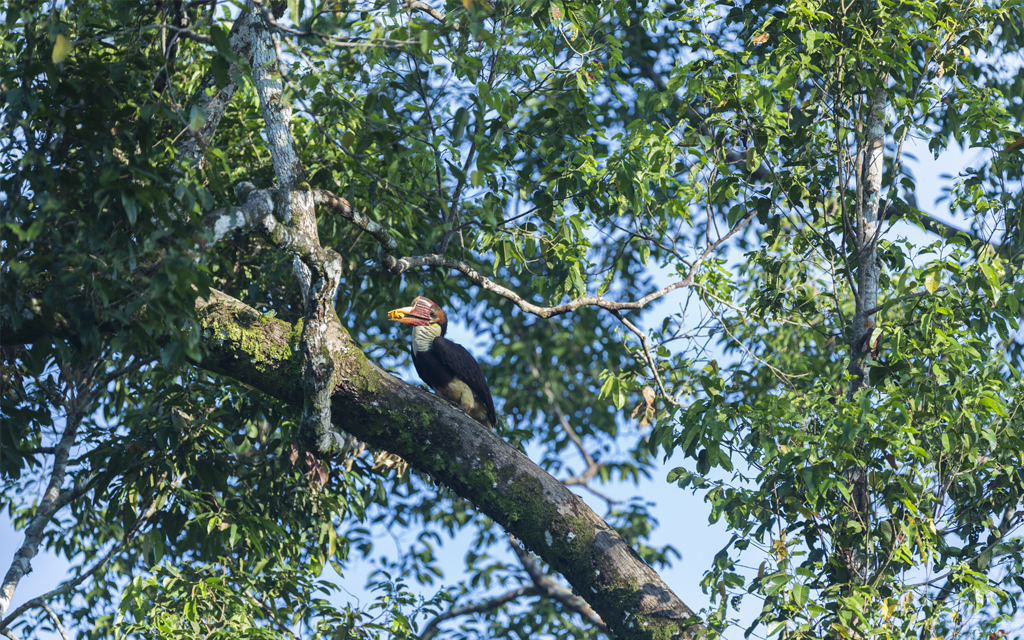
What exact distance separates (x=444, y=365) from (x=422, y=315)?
371 millimetres

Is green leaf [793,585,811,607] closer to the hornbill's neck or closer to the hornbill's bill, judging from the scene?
the hornbill's bill

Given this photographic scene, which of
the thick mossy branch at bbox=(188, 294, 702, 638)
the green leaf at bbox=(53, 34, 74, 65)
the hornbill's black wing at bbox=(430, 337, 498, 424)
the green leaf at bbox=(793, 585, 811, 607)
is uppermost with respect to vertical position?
the hornbill's black wing at bbox=(430, 337, 498, 424)

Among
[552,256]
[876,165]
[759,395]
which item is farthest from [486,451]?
[876,165]

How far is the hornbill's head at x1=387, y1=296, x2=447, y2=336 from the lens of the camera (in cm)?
575

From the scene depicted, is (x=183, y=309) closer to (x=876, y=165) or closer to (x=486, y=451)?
(x=486, y=451)

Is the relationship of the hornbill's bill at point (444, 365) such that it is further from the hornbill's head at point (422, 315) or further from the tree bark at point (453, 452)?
the tree bark at point (453, 452)

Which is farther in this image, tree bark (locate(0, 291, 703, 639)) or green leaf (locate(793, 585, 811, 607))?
tree bark (locate(0, 291, 703, 639))

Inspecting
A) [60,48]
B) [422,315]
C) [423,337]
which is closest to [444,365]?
[423,337]

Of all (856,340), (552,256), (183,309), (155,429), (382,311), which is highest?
(382,311)

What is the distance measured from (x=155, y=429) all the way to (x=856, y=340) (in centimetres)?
394

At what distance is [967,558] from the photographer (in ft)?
13.7

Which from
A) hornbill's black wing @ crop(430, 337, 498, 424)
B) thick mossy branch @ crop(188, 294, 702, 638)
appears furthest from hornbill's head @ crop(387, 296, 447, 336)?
thick mossy branch @ crop(188, 294, 702, 638)

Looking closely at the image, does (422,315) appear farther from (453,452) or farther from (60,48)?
(60,48)

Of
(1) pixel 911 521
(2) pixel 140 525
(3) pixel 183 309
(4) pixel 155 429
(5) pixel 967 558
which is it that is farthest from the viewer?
(2) pixel 140 525
